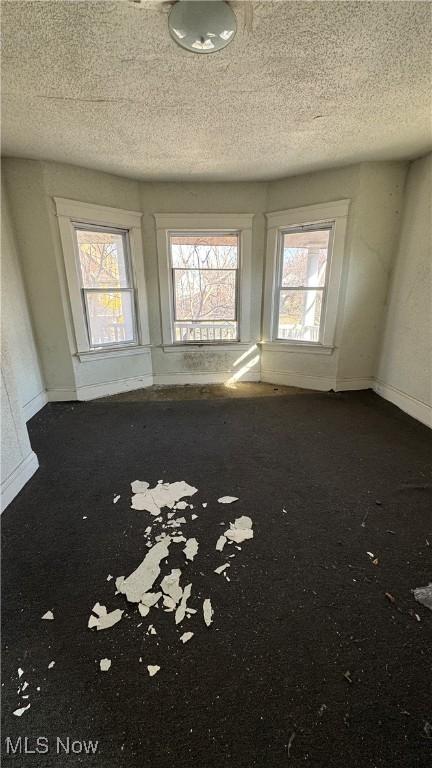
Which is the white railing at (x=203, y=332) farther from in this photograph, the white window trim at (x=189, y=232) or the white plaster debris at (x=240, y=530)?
the white plaster debris at (x=240, y=530)

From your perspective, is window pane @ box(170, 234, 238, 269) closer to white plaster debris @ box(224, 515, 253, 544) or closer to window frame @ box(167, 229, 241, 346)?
window frame @ box(167, 229, 241, 346)

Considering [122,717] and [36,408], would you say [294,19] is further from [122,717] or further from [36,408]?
[36,408]

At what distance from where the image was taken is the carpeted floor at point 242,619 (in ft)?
3.00

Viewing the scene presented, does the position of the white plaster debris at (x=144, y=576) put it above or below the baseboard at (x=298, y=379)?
below

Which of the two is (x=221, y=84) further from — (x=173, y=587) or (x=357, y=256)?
(x=173, y=587)

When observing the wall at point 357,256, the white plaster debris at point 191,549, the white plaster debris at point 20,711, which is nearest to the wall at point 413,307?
the wall at point 357,256

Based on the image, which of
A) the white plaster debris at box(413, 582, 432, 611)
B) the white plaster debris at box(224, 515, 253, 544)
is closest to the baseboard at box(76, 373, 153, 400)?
the white plaster debris at box(224, 515, 253, 544)

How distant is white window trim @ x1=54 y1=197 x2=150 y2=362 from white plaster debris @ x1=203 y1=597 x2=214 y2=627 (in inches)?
115

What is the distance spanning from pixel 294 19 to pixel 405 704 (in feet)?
8.89

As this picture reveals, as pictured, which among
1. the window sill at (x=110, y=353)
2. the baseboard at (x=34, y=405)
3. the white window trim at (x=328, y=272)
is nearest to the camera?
the baseboard at (x=34, y=405)

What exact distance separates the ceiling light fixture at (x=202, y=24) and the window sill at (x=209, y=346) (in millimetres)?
2774

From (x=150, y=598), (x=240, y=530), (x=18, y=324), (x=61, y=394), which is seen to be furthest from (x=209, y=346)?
(x=150, y=598)

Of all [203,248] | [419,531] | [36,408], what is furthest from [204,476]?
[203,248]

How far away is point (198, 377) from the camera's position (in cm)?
416
